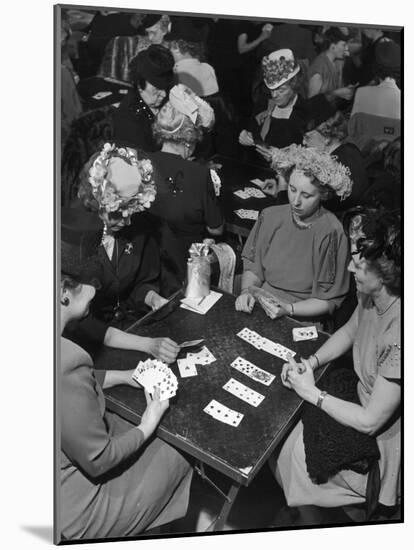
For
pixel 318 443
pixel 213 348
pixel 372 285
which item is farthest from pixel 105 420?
pixel 372 285

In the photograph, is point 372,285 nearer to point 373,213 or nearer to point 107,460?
point 373,213

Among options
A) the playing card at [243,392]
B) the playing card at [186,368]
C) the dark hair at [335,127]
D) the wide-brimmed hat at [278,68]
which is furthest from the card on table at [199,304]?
the wide-brimmed hat at [278,68]

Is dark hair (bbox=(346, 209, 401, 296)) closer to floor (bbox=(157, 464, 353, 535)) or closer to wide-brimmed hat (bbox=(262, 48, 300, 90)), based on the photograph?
wide-brimmed hat (bbox=(262, 48, 300, 90))

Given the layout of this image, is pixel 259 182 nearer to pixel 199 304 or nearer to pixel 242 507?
pixel 199 304

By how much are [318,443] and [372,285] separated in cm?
81

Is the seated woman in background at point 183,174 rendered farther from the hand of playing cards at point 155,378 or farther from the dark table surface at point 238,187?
the hand of playing cards at point 155,378

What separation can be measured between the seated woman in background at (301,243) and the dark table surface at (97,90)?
32.4 inches

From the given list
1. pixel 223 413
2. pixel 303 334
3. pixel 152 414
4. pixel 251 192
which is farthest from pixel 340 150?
pixel 152 414

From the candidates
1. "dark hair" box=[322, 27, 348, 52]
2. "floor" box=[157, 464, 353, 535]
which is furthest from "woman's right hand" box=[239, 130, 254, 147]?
"floor" box=[157, 464, 353, 535]

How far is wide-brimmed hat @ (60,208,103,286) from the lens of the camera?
16.3 feet

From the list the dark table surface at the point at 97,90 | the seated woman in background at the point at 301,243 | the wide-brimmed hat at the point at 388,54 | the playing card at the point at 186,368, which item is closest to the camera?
the dark table surface at the point at 97,90

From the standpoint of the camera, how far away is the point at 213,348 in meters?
5.21

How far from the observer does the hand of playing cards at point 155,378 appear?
16.6 feet

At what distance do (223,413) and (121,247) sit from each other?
0.91m
